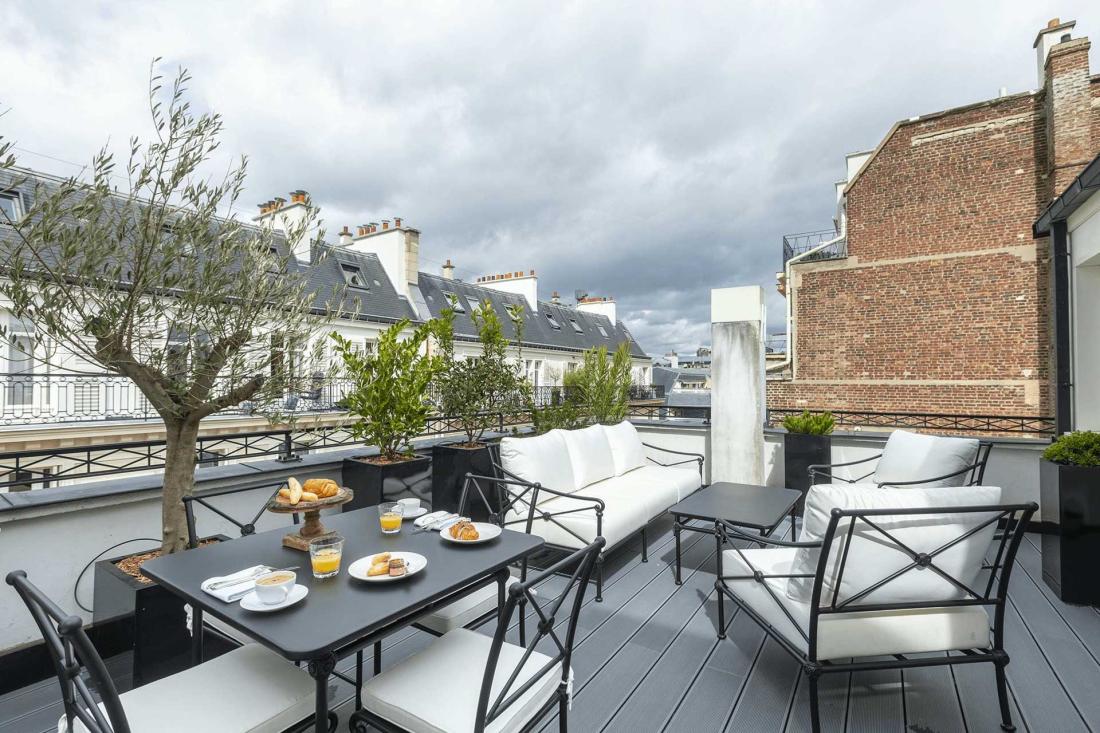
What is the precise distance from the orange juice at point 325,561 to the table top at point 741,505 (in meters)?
2.28

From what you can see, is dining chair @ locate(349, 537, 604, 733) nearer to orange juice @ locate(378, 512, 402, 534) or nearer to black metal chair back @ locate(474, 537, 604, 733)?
black metal chair back @ locate(474, 537, 604, 733)

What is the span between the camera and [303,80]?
4164 millimetres

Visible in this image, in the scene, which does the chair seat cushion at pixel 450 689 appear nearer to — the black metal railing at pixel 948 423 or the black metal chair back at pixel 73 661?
the black metal chair back at pixel 73 661

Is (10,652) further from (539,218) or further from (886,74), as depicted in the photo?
(539,218)

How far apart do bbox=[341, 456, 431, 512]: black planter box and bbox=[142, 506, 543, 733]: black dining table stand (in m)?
1.17

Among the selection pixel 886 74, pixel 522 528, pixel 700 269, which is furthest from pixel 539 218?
pixel 522 528

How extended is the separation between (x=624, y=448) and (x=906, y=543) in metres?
3.03

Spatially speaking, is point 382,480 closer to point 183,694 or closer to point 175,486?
point 175,486

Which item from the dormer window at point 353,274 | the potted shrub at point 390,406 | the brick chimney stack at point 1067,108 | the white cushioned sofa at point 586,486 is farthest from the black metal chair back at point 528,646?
the dormer window at point 353,274

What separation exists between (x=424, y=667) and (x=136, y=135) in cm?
253

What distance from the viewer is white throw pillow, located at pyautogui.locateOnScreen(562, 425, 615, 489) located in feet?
13.6

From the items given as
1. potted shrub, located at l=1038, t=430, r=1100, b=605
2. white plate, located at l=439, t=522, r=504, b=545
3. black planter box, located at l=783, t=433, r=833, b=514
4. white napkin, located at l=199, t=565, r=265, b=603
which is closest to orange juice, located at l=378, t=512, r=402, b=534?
white plate, located at l=439, t=522, r=504, b=545

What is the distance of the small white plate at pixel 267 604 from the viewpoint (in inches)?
56.7

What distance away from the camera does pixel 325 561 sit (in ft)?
5.61
